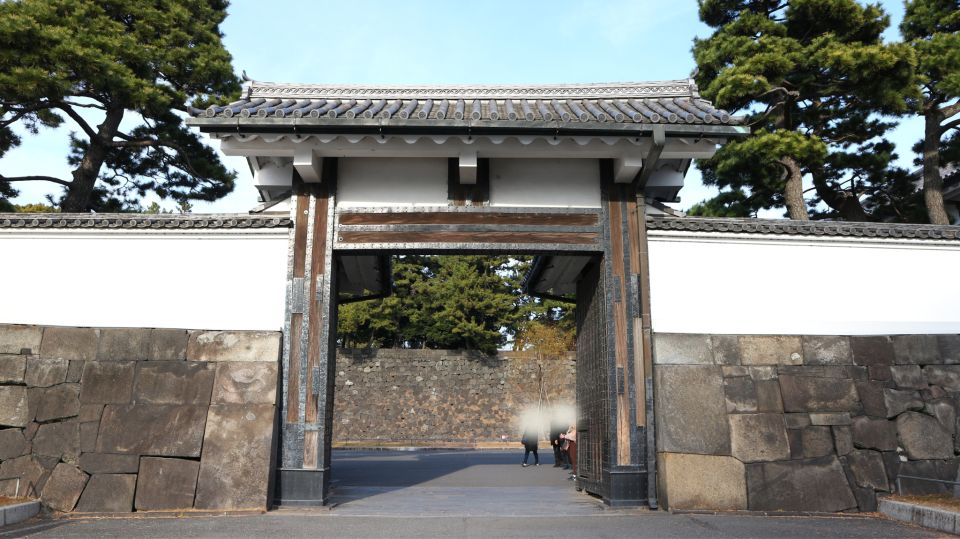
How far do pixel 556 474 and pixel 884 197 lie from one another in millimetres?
13556

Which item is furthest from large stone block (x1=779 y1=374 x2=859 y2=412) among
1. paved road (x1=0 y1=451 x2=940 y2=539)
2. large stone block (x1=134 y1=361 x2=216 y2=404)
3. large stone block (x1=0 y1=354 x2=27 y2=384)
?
large stone block (x1=0 y1=354 x2=27 y2=384)

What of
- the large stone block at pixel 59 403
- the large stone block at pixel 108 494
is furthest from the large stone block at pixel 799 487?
the large stone block at pixel 59 403

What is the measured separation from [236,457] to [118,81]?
1291 cm

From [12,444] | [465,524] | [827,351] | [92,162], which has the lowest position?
[465,524]

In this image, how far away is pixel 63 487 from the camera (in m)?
6.52

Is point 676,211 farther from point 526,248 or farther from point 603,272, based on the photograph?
point 526,248

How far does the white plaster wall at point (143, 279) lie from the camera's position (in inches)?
279

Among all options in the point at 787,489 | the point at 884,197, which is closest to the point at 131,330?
the point at 787,489

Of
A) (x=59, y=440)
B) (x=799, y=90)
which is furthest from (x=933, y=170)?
(x=59, y=440)

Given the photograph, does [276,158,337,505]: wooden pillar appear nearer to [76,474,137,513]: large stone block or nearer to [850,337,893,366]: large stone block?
[76,474,137,513]: large stone block

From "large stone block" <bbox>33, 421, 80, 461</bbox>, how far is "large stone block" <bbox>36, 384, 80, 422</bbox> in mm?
96

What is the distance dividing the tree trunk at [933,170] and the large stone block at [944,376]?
36.1 ft

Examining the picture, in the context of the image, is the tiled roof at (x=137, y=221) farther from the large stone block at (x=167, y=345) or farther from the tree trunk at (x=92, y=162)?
the tree trunk at (x=92, y=162)

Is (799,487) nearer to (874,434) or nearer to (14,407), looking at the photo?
(874,434)
